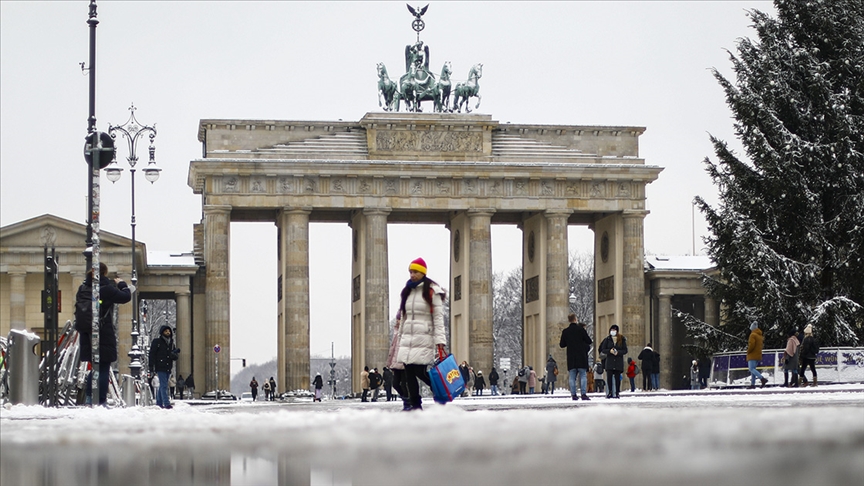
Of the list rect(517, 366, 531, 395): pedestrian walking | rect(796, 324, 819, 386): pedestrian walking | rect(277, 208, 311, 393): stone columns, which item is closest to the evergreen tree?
rect(796, 324, 819, 386): pedestrian walking

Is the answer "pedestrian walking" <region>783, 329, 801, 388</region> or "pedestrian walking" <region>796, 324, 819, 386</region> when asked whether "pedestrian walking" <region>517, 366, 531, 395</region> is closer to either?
"pedestrian walking" <region>783, 329, 801, 388</region>

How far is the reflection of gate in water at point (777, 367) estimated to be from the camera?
37781 millimetres

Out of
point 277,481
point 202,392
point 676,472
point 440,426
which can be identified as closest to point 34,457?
point 277,481

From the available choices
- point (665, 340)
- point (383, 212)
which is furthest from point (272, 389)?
point (665, 340)

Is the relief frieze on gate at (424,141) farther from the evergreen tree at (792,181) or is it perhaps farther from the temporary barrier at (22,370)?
the temporary barrier at (22,370)

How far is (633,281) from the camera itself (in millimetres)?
73750

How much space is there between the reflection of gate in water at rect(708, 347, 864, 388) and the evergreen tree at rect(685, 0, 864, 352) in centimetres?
220

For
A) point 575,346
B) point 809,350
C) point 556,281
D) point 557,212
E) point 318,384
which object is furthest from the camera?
point 557,212

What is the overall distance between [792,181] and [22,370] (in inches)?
1166

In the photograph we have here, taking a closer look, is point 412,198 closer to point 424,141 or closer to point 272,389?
point 424,141

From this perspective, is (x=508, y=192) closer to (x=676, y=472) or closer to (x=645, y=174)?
(x=645, y=174)

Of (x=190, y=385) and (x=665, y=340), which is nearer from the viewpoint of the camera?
(x=190, y=385)

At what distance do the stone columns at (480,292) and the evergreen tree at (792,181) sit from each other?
88.1 ft

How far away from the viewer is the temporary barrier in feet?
61.2
